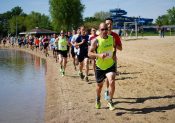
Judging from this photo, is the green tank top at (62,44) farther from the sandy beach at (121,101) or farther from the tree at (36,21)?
the tree at (36,21)

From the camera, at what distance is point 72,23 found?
6412 centimetres

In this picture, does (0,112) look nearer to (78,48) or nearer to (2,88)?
(2,88)

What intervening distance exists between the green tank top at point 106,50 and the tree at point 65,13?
2181 inches

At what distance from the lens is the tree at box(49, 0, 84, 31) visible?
63344mm

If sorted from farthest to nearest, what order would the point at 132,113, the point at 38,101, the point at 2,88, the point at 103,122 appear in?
the point at 2,88 < the point at 38,101 < the point at 132,113 < the point at 103,122

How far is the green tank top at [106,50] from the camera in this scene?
7.84 metres

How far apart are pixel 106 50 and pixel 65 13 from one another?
56674mm

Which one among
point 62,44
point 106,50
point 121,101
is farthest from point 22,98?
point 62,44

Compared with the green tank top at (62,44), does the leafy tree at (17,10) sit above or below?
above

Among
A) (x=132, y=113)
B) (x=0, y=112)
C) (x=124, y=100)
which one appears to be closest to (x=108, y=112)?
(x=132, y=113)

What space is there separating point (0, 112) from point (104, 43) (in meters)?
3.40

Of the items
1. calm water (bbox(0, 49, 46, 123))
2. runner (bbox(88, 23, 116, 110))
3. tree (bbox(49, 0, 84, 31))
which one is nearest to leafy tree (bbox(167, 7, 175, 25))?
tree (bbox(49, 0, 84, 31))


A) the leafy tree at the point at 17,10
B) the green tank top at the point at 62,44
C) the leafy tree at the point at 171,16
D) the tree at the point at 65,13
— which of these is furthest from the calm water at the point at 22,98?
the leafy tree at the point at 17,10

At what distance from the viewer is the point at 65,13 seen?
63.7 metres
